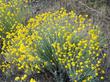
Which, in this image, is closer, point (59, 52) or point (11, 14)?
point (59, 52)

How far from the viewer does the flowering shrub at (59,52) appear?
154 inches

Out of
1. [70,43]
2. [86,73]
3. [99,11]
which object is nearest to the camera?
[86,73]

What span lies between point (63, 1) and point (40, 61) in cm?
210

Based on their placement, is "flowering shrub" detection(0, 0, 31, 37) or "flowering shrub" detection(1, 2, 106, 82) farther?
"flowering shrub" detection(0, 0, 31, 37)

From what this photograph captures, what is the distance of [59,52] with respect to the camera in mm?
4051

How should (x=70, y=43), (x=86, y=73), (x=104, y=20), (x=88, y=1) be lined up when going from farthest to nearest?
(x=88, y=1) → (x=104, y=20) → (x=70, y=43) → (x=86, y=73)

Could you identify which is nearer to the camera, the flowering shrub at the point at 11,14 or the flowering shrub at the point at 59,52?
the flowering shrub at the point at 59,52

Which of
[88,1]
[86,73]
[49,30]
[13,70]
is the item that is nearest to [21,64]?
[13,70]

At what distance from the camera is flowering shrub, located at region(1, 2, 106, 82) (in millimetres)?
3900

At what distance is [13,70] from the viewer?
435 cm

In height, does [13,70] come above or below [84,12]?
below

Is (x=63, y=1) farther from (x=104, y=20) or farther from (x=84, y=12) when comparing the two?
(x=104, y=20)

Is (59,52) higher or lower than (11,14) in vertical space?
lower

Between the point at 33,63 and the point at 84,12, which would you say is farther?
the point at 84,12
